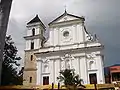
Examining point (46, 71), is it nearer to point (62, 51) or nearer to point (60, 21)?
point (62, 51)

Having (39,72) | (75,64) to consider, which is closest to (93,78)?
(75,64)

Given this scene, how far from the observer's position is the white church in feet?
110

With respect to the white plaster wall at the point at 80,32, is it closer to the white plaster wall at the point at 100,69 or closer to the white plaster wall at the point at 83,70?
the white plaster wall at the point at 83,70

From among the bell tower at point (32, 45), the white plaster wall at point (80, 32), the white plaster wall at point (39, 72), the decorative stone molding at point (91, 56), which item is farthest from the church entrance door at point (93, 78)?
the bell tower at point (32, 45)

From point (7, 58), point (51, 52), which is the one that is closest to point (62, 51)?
point (51, 52)

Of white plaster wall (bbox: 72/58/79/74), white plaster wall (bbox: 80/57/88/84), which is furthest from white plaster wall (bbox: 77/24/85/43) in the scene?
white plaster wall (bbox: 80/57/88/84)

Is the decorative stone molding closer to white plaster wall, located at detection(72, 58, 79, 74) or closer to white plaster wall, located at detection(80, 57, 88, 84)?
white plaster wall, located at detection(80, 57, 88, 84)

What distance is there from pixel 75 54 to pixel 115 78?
26.3 feet

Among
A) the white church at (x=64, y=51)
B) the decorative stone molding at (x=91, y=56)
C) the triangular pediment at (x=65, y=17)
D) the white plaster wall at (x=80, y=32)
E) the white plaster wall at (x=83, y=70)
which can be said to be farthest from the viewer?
the triangular pediment at (x=65, y=17)

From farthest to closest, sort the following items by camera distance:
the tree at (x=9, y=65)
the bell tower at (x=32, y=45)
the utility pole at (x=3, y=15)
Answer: the bell tower at (x=32, y=45) < the tree at (x=9, y=65) < the utility pole at (x=3, y=15)

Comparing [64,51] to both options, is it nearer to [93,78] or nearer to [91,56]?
[91,56]

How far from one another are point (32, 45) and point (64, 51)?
23.1 ft

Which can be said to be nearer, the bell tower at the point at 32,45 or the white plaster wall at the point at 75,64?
the white plaster wall at the point at 75,64

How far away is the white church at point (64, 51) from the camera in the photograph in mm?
33656
